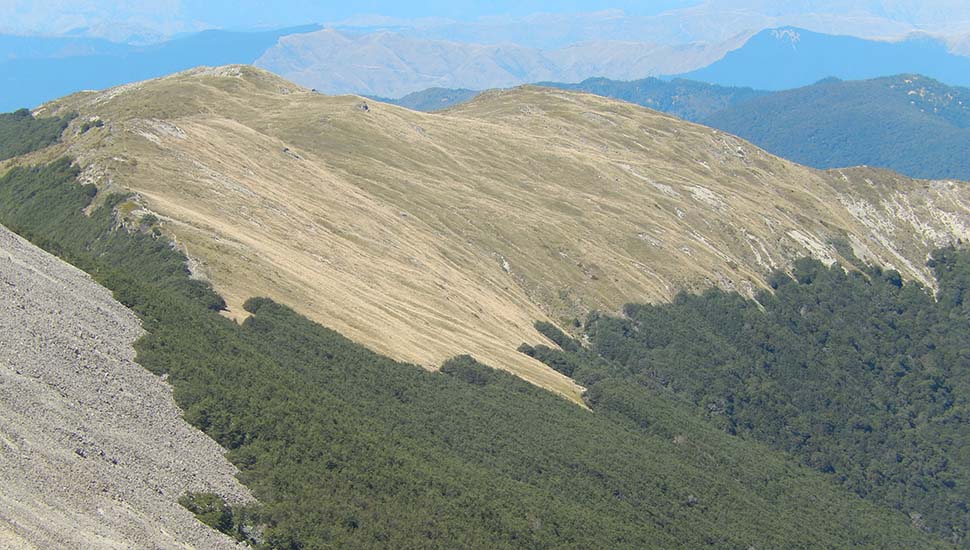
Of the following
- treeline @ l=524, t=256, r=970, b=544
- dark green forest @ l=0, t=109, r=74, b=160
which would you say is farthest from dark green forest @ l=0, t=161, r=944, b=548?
dark green forest @ l=0, t=109, r=74, b=160

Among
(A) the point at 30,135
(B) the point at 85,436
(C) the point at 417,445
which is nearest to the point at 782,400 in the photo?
(C) the point at 417,445

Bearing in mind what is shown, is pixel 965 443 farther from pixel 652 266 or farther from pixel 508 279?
pixel 508 279

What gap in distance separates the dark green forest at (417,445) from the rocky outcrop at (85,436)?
8.29 ft

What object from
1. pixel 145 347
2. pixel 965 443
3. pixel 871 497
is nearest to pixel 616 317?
pixel 871 497

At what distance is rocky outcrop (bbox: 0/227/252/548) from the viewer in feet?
172

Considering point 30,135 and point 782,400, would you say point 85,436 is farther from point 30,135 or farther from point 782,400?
point 782,400

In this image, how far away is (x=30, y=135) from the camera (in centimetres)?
18450

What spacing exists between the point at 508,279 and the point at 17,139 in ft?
307

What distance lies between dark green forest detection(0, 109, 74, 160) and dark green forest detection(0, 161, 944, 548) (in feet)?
83.7

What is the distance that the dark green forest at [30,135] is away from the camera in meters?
174

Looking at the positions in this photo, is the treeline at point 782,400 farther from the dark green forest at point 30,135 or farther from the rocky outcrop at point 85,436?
the dark green forest at point 30,135

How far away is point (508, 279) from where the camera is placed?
175500 mm

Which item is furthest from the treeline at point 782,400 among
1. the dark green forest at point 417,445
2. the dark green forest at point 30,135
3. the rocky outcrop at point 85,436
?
the dark green forest at point 30,135

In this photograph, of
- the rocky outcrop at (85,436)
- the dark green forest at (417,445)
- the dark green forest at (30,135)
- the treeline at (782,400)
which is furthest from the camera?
the dark green forest at (30,135)
